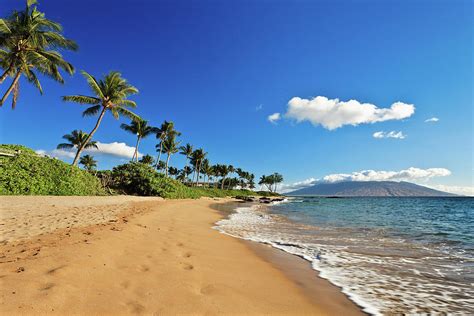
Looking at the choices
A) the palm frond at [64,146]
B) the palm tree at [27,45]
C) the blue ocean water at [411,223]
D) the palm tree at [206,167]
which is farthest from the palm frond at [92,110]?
the palm tree at [206,167]

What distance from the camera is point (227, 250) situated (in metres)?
6.32

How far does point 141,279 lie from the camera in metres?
3.47

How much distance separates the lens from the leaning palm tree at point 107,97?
24.6 m

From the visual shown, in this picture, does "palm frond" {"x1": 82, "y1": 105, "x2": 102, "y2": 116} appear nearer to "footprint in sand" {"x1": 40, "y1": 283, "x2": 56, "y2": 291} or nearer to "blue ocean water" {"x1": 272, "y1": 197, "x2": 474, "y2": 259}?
"blue ocean water" {"x1": 272, "y1": 197, "x2": 474, "y2": 259}

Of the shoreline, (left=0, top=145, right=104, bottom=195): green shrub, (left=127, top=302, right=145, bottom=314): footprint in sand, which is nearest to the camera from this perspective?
(left=127, top=302, right=145, bottom=314): footprint in sand

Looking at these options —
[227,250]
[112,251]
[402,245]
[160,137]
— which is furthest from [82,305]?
[160,137]

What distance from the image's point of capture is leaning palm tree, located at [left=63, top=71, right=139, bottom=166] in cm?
2464

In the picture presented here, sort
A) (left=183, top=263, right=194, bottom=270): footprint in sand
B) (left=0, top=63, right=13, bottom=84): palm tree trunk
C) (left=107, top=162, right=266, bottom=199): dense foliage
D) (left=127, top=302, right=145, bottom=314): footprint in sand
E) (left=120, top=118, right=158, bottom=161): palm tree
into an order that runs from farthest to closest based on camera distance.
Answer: (left=120, top=118, right=158, bottom=161): palm tree, (left=107, top=162, right=266, bottom=199): dense foliage, (left=0, top=63, right=13, bottom=84): palm tree trunk, (left=183, top=263, right=194, bottom=270): footprint in sand, (left=127, top=302, right=145, bottom=314): footprint in sand

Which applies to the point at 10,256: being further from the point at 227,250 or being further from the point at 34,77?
the point at 34,77

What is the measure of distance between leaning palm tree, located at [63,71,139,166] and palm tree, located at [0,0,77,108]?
5.40 meters

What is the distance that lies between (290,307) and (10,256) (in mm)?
4564

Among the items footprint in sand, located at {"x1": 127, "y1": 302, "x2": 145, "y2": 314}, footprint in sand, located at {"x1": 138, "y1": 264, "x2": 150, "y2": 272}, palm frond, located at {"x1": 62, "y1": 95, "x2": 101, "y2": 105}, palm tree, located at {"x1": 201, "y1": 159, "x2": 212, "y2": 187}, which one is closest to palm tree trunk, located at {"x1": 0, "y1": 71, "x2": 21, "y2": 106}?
palm frond, located at {"x1": 62, "y1": 95, "x2": 101, "y2": 105}

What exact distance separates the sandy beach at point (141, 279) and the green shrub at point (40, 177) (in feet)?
39.3

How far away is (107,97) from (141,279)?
89.2 feet
